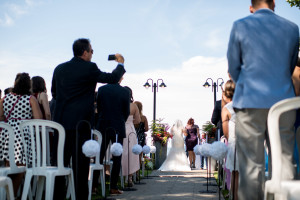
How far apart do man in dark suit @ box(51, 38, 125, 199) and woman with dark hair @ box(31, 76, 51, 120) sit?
1.68 meters

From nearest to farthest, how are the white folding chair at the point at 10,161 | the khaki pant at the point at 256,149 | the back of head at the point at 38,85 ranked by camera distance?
1. the khaki pant at the point at 256,149
2. the white folding chair at the point at 10,161
3. the back of head at the point at 38,85

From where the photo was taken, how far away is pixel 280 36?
3.31m

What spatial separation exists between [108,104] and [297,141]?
4200 millimetres

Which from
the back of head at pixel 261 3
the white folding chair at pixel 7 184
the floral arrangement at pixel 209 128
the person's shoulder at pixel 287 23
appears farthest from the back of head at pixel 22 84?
the floral arrangement at pixel 209 128

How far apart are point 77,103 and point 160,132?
12721mm

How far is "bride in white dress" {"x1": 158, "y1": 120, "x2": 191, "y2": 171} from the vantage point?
1803 cm

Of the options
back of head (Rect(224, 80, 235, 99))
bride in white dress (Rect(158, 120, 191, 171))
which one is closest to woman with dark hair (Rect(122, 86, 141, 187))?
back of head (Rect(224, 80, 235, 99))

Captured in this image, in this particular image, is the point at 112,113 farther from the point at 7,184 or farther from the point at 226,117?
the point at 7,184

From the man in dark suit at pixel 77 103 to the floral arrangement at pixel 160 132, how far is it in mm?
12249

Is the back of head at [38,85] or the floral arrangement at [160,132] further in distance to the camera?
the floral arrangement at [160,132]

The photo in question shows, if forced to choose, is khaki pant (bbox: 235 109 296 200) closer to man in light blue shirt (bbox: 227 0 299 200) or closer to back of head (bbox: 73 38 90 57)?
man in light blue shirt (bbox: 227 0 299 200)

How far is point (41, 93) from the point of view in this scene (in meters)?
6.73

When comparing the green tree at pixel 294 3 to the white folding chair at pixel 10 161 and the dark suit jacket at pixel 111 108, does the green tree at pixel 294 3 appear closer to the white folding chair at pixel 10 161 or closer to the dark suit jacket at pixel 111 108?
the dark suit jacket at pixel 111 108

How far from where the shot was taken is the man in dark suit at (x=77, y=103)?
4898mm
